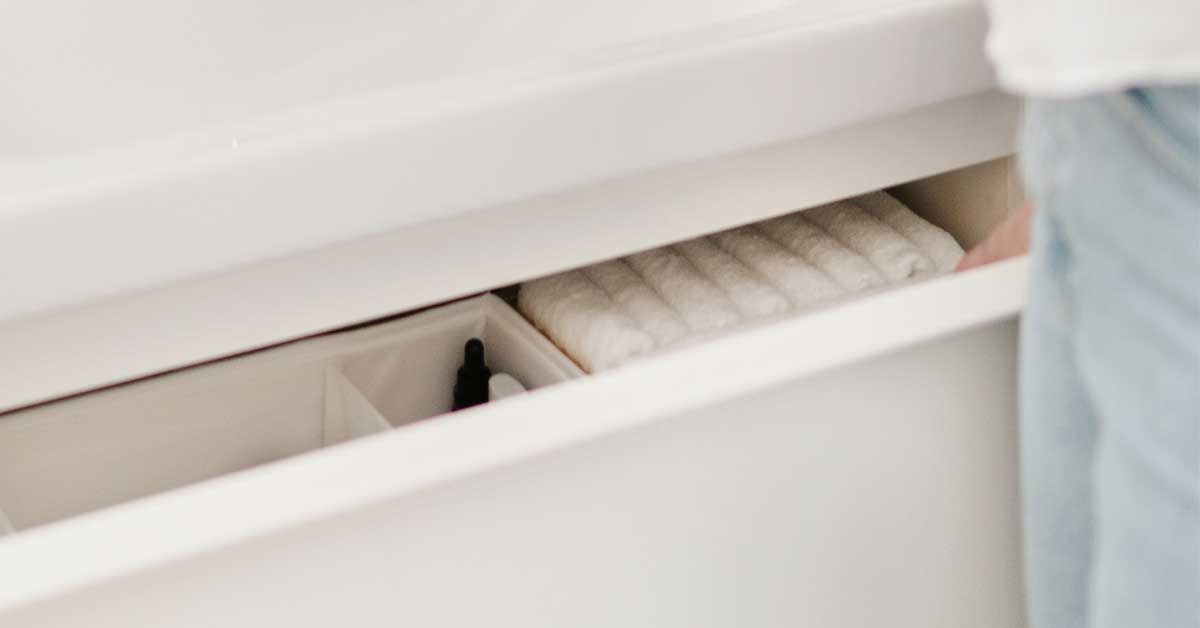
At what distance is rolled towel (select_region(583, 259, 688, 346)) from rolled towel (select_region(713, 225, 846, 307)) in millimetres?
64

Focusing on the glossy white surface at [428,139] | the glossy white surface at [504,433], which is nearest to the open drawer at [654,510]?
the glossy white surface at [504,433]

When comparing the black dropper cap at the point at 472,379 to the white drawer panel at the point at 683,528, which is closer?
the white drawer panel at the point at 683,528

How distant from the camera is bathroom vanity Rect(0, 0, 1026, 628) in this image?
54cm

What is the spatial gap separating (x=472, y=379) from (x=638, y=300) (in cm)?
11

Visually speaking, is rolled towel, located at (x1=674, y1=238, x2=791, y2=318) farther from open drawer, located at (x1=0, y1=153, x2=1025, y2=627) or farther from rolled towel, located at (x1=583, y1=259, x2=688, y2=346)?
open drawer, located at (x1=0, y1=153, x2=1025, y2=627)

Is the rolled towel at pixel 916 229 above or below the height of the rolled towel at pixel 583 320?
above

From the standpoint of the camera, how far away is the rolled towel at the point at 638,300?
774mm

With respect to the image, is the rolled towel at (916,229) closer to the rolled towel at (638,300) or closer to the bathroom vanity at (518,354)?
the bathroom vanity at (518,354)

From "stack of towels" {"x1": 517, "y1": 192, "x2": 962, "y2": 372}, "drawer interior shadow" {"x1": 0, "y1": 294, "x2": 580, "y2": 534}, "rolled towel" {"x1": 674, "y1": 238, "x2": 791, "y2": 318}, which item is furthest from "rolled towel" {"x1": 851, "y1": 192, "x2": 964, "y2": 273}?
"drawer interior shadow" {"x1": 0, "y1": 294, "x2": 580, "y2": 534}

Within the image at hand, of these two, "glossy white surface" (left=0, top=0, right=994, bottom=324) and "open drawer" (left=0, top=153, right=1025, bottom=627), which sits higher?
"glossy white surface" (left=0, top=0, right=994, bottom=324)

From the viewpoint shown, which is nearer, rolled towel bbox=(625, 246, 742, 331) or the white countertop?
the white countertop

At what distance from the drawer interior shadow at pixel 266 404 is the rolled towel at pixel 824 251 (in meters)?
0.10

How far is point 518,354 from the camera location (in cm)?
82

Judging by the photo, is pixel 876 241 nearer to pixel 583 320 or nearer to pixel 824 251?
pixel 824 251
